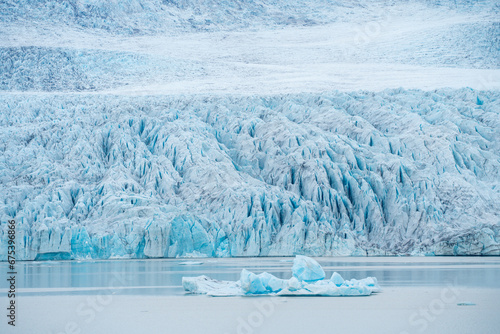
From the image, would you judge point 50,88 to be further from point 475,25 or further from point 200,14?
point 475,25

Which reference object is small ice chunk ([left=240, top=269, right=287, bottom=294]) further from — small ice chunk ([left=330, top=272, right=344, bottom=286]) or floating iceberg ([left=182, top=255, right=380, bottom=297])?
small ice chunk ([left=330, top=272, right=344, bottom=286])

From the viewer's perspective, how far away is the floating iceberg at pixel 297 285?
555 inches

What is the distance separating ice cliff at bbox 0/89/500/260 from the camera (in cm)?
2338

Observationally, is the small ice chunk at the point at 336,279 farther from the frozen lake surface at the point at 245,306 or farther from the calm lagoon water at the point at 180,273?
the calm lagoon water at the point at 180,273

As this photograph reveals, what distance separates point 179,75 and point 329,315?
28058 mm

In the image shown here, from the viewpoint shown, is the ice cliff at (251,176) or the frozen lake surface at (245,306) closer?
the frozen lake surface at (245,306)

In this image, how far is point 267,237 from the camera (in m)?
23.6

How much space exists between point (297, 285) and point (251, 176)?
1251cm

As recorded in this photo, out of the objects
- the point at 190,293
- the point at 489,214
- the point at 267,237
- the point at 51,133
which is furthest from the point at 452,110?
the point at 190,293

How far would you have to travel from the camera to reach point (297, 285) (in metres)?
14.3

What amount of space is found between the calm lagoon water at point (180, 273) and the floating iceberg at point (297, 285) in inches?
28.4

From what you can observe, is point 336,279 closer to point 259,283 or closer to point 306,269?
point 306,269

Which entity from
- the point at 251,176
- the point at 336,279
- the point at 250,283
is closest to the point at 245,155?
the point at 251,176

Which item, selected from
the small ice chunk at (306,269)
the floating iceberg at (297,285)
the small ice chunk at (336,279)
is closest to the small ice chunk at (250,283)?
the floating iceberg at (297,285)
